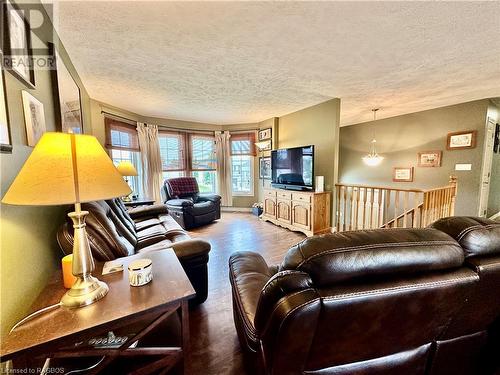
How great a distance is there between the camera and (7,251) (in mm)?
878

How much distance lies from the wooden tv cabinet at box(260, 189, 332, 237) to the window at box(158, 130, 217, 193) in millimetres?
2192

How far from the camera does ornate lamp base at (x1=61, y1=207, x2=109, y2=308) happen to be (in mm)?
931

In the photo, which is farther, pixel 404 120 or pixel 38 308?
pixel 404 120

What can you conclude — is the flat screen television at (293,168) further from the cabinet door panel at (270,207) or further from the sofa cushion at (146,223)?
the sofa cushion at (146,223)

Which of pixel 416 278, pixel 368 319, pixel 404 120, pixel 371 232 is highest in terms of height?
pixel 404 120

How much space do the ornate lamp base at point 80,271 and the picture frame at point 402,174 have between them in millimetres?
5997

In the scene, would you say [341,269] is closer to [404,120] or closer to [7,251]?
[7,251]

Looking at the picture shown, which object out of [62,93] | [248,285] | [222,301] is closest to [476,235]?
[248,285]

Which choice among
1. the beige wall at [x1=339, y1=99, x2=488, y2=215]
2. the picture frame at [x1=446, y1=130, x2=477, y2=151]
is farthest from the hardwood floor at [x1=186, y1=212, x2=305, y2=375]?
the picture frame at [x1=446, y1=130, x2=477, y2=151]

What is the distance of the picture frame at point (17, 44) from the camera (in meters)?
0.98

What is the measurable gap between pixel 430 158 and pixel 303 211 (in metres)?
3.17

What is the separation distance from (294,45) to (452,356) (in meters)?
2.45

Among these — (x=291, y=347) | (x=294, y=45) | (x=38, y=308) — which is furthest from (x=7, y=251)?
(x=294, y=45)

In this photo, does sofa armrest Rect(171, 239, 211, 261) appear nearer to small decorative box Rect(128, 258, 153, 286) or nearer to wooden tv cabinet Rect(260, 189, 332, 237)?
small decorative box Rect(128, 258, 153, 286)
